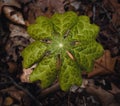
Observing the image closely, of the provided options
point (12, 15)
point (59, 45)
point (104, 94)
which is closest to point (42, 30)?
point (59, 45)

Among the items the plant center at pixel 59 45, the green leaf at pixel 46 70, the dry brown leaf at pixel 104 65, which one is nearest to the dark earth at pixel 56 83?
the dry brown leaf at pixel 104 65

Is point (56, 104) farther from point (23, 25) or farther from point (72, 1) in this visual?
point (72, 1)

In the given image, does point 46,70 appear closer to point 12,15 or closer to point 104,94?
point 104,94

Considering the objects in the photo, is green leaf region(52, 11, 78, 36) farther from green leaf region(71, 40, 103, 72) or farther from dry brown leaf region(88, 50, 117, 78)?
dry brown leaf region(88, 50, 117, 78)

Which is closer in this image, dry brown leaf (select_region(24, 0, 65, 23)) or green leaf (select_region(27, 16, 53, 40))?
green leaf (select_region(27, 16, 53, 40))

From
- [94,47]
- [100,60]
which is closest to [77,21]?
[94,47]

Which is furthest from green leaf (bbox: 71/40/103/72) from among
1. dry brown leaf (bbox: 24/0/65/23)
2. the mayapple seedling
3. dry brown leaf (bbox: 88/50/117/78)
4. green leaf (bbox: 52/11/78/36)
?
dry brown leaf (bbox: 24/0/65/23)

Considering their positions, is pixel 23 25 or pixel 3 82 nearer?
pixel 3 82
